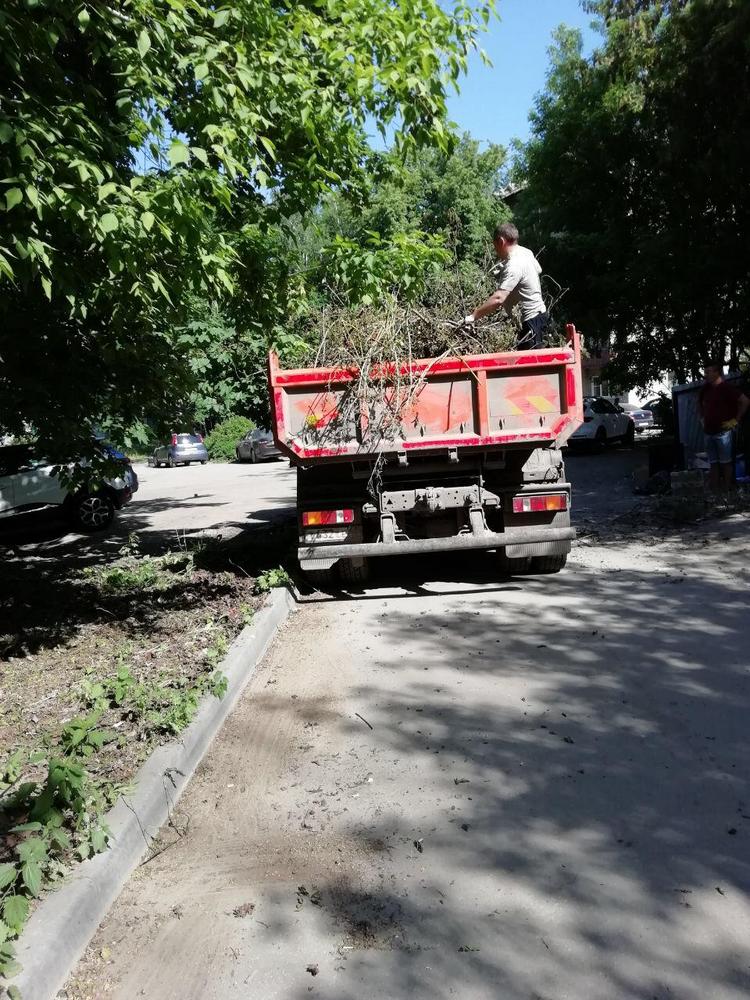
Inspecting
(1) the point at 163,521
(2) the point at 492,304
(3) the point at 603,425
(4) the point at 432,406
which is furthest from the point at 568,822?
(3) the point at 603,425

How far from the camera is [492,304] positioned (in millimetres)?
6984

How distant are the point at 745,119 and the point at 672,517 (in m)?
7.36

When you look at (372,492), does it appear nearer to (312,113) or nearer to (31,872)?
(312,113)

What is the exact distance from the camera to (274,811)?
11.8ft

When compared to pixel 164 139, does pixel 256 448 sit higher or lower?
lower

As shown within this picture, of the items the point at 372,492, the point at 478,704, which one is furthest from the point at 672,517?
the point at 478,704

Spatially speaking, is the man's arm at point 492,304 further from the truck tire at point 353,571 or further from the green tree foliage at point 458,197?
the green tree foliage at point 458,197

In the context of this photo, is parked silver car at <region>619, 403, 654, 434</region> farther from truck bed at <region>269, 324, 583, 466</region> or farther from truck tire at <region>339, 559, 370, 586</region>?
truck bed at <region>269, 324, 583, 466</region>

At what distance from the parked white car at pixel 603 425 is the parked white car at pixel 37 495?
1559 centimetres

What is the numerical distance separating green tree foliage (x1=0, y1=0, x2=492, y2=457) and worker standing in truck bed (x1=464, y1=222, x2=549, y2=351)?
4.74 ft

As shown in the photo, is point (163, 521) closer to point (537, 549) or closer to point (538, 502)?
point (537, 549)

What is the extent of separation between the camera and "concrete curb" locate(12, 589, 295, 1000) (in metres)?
2.44

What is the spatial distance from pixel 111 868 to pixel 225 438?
40567 mm

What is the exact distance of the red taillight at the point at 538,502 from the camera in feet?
23.4
